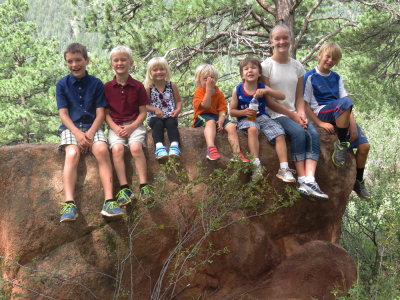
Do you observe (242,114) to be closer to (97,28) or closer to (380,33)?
(97,28)

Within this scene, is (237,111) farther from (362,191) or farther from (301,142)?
(362,191)

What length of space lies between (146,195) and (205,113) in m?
1.27

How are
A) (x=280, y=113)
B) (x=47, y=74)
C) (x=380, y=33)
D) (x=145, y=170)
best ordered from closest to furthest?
(x=145, y=170) → (x=280, y=113) → (x=380, y=33) → (x=47, y=74)

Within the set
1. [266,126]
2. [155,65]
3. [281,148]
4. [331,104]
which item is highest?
[155,65]

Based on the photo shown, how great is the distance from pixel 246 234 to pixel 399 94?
1228 cm

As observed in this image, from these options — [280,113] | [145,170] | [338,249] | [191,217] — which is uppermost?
[280,113]

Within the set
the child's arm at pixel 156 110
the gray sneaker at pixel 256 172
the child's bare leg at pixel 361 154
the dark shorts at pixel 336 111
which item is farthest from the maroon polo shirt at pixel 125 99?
the child's bare leg at pixel 361 154

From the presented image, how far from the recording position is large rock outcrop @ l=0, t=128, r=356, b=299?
11.4ft

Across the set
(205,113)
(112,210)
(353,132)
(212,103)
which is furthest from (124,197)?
(353,132)

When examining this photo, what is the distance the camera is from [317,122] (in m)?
4.67

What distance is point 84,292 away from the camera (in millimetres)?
3488

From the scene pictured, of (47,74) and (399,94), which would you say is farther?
(47,74)

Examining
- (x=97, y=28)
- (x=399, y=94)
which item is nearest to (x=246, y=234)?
(x=97, y=28)

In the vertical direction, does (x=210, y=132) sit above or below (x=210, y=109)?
below
